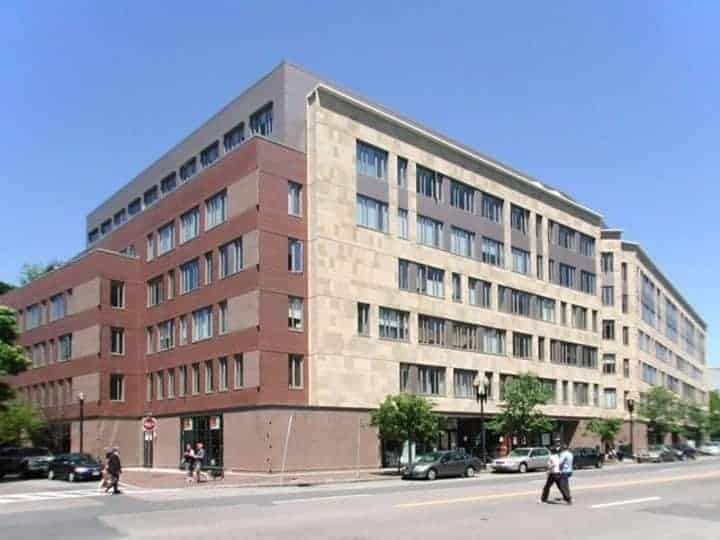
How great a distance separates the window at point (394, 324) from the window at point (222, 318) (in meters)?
9.11

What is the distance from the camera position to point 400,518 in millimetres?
19609

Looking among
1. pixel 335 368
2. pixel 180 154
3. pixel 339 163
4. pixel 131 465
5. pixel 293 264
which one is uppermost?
pixel 180 154

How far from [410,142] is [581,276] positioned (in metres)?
26.9

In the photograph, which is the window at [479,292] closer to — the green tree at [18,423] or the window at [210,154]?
the window at [210,154]

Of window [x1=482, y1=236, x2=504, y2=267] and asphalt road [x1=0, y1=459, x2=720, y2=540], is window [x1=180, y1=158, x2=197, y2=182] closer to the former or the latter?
window [x1=482, y1=236, x2=504, y2=267]

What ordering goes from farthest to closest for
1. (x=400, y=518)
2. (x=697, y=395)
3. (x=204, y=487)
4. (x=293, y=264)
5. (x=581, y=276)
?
(x=697, y=395)
(x=581, y=276)
(x=293, y=264)
(x=204, y=487)
(x=400, y=518)

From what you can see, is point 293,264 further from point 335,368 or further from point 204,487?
point 204,487

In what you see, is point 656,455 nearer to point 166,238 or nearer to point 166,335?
point 166,335

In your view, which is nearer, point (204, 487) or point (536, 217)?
point (204, 487)

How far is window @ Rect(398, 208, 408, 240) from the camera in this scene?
5209 centimetres

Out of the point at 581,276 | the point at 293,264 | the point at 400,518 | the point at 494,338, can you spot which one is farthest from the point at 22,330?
the point at 400,518

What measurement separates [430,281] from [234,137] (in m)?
16.1

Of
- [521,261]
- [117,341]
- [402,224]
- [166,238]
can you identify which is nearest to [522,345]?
[521,261]

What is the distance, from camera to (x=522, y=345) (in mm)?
63469
